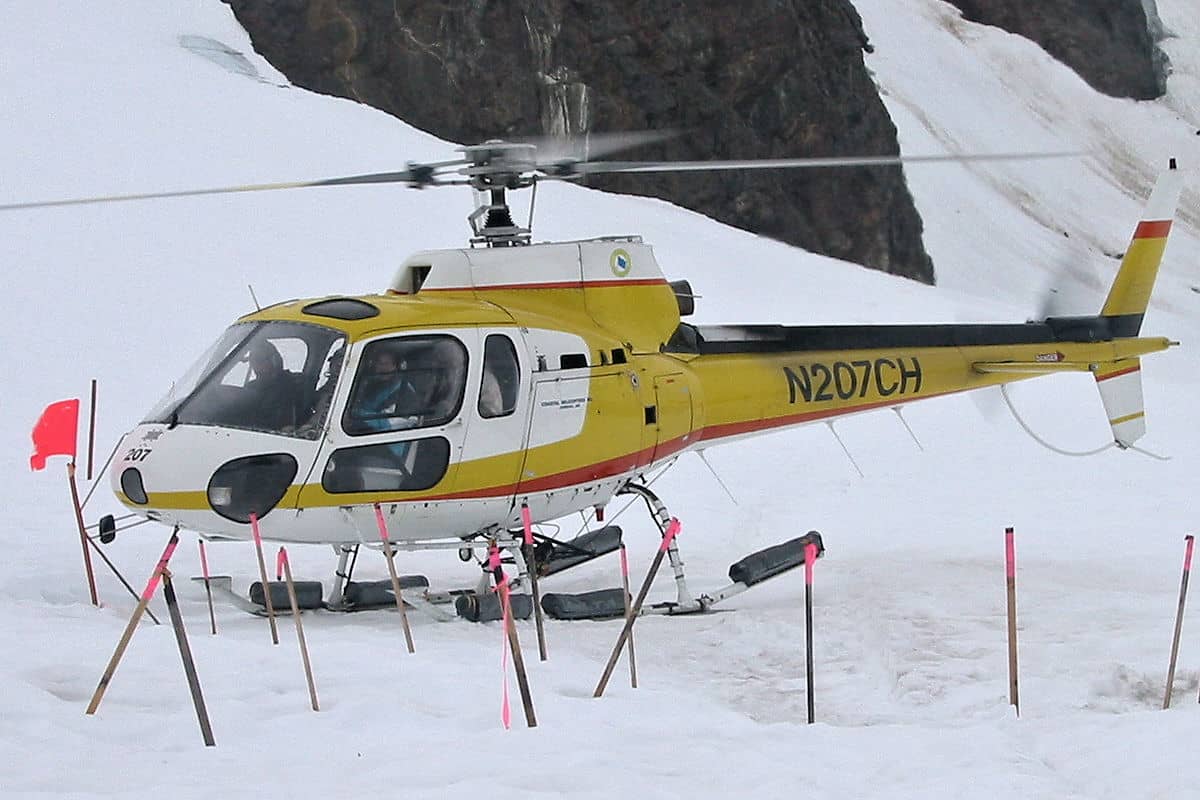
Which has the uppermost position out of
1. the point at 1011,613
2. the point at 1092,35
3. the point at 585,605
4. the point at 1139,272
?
the point at 1092,35

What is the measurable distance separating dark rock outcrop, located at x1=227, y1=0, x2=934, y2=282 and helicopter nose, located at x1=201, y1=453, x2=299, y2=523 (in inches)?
633

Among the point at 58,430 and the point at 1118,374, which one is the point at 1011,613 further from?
the point at 1118,374

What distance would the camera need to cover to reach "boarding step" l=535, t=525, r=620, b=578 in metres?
9.22

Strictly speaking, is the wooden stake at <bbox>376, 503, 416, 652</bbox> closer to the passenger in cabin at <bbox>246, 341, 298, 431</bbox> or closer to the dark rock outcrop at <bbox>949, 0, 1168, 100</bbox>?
the passenger in cabin at <bbox>246, 341, 298, 431</bbox>

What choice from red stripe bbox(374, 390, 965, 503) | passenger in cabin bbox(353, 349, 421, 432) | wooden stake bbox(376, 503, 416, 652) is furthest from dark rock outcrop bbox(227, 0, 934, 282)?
wooden stake bbox(376, 503, 416, 652)

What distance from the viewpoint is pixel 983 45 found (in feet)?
145

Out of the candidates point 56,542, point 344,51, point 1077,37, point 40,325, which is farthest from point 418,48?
point 1077,37

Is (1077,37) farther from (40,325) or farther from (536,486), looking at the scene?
(536,486)

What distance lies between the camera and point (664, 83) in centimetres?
2950

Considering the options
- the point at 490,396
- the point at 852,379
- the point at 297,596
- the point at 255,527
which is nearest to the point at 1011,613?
the point at 490,396

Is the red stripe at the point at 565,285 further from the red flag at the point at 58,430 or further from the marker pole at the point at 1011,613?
the marker pole at the point at 1011,613

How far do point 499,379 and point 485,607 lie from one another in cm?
129

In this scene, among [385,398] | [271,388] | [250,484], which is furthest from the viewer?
[385,398]

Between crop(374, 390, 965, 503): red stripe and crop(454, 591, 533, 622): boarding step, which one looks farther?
crop(374, 390, 965, 503): red stripe
